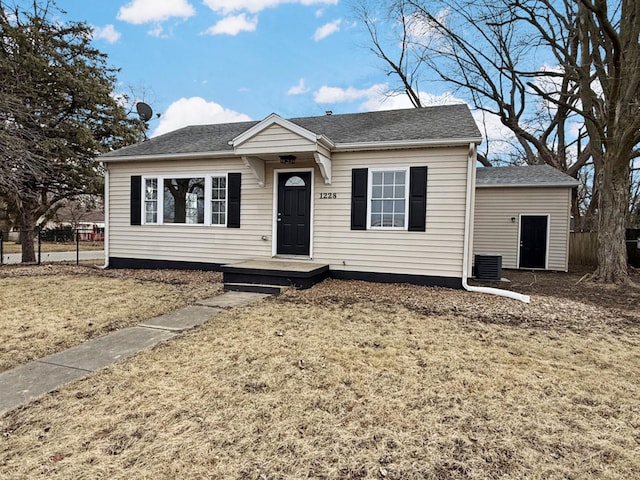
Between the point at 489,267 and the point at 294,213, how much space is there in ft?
16.2

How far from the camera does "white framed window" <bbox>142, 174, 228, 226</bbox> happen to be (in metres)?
8.50

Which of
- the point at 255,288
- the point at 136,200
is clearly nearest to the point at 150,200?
the point at 136,200

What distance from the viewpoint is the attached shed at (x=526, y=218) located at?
11.4m

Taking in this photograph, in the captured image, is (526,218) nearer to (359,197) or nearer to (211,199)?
(359,197)

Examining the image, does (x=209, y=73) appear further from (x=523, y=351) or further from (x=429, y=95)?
(x=523, y=351)

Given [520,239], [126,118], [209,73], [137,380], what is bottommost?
[137,380]

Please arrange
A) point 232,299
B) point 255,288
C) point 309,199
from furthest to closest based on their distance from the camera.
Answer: point 309,199, point 255,288, point 232,299

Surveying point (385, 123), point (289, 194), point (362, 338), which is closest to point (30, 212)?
point (289, 194)

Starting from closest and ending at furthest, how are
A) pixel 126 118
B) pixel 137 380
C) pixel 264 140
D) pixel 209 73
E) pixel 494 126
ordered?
pixel 137 380
pixel 264 140
pixel 126 118
pixel 209 73
pixel 494 126

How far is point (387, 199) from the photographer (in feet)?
24.2

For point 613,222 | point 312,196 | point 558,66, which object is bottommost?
point 613,222

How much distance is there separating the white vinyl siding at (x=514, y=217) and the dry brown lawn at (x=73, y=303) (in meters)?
9.13

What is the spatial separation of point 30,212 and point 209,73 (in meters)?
8.21

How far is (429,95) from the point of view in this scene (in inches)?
733
